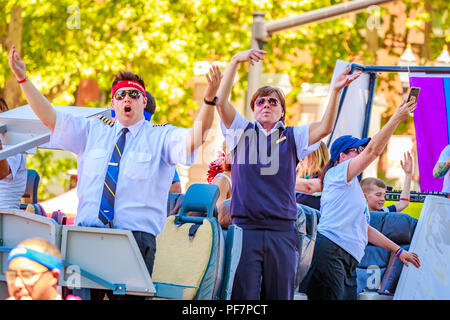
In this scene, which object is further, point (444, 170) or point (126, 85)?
point (444, 170)

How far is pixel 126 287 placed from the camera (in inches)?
177

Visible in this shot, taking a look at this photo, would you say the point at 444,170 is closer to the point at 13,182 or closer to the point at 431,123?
the point at 431,123

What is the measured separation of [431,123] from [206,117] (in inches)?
250

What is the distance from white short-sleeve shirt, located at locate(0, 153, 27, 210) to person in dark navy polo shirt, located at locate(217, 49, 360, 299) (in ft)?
5.62

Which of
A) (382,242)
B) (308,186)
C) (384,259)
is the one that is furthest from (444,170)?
(382,242)

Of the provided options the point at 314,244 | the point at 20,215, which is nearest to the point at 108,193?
the point at 20,215

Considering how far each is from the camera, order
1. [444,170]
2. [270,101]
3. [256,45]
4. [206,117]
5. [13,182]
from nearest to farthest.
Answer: [206,117], [270,101], [13,182], [444,170], [256,45]

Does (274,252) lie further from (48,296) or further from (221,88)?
(48,296)

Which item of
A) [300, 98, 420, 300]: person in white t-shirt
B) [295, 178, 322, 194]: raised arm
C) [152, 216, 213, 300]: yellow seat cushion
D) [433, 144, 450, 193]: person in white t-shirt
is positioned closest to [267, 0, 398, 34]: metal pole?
[433, 144, 450, 193]: person in white t-shirt

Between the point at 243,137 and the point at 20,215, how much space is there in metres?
1.59

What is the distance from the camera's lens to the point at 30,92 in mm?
4754

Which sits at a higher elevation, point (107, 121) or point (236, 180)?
point (107, 121)

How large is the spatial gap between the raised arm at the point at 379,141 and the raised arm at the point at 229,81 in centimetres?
91

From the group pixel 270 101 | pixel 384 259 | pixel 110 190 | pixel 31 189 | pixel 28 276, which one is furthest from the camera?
pixel 31 189
